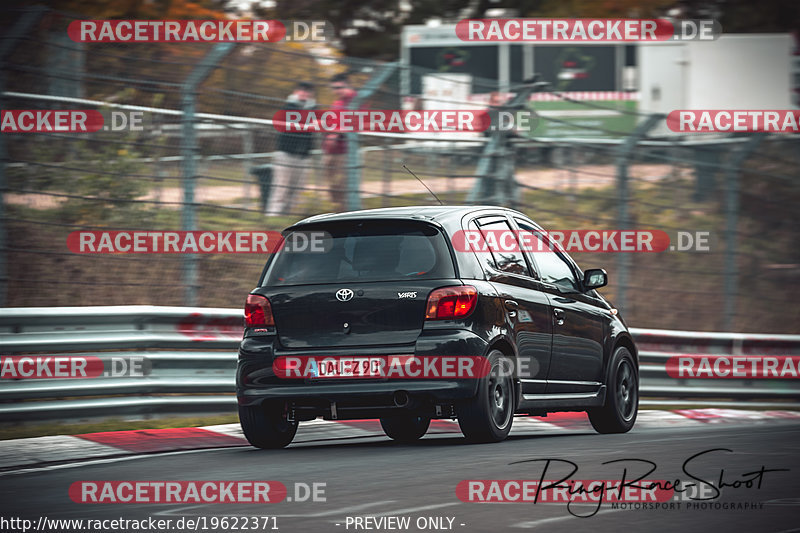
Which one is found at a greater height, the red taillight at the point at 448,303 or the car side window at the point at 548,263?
the car side window at the point at 548,263

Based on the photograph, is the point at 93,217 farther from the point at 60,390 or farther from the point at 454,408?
the point at 454,408

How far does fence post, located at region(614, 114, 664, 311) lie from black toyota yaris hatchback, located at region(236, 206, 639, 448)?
592 cm

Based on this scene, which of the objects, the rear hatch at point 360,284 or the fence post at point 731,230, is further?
the fence post at point 731,230

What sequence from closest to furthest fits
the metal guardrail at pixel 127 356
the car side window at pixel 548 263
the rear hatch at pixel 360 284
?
the rear hatch at pixel 360 284 → the car side window at pixel 548 263 → the metal guardrail at pixel 127 356

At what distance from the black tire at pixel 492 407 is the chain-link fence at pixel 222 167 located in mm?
3697

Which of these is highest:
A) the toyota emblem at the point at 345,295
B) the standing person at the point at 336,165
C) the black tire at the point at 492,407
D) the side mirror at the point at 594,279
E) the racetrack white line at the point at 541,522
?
the standing person at the point at 336,165

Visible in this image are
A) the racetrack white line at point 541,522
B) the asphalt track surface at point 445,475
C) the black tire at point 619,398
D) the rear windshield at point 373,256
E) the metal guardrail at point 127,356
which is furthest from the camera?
the black tire at point 619,398

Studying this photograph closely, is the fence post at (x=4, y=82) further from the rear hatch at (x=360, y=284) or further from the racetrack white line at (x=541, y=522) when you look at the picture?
the racetrack white line at (x=541, y=522)

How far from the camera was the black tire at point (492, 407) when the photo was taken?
952 centimetres

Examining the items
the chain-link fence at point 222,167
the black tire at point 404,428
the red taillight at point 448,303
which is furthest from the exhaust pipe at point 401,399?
the chain-link fence at point 222,167

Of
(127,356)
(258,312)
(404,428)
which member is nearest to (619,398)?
(404,428)

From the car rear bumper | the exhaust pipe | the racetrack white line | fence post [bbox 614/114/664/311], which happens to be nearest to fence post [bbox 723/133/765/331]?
fence post [bbox 614/114/664/311]

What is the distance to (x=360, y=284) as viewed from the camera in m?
9.60

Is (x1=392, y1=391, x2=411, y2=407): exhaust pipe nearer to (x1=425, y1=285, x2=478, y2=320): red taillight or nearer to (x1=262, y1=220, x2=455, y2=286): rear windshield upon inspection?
(x1=425, y1=285, x2=478, y2=320): red taillight
